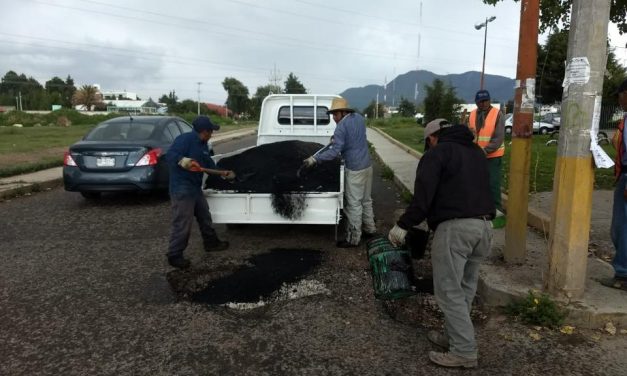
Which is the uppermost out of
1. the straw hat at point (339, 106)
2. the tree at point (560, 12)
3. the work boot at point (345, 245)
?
the tree at point (560, 12)

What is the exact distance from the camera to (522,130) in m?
4.88

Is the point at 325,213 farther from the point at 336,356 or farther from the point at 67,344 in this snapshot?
the point at 67,344

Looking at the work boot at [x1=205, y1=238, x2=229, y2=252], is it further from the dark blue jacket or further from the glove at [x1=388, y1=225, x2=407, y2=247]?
the glove at [x1=388, y1=225, x2=407, y2=247]

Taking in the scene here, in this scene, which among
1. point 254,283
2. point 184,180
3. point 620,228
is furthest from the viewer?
point 184,180

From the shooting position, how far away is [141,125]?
9.27 m

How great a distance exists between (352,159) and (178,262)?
228cm

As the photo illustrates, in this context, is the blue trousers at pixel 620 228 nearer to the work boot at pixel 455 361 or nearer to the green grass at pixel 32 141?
the work boot at pixel 455 361

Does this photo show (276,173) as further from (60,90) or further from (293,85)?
(60,90)

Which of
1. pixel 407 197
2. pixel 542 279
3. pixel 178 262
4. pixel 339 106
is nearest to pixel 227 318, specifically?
pixel 178 262

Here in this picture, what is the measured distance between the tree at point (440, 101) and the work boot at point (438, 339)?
986 inches

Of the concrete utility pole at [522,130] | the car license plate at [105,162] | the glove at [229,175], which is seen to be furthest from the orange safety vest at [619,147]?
the car license plate at [105,162]

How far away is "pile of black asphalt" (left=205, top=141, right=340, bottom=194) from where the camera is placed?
590 cm

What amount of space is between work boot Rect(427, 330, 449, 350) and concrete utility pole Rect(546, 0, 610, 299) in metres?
1.19

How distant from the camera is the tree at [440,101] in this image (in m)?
29.1
